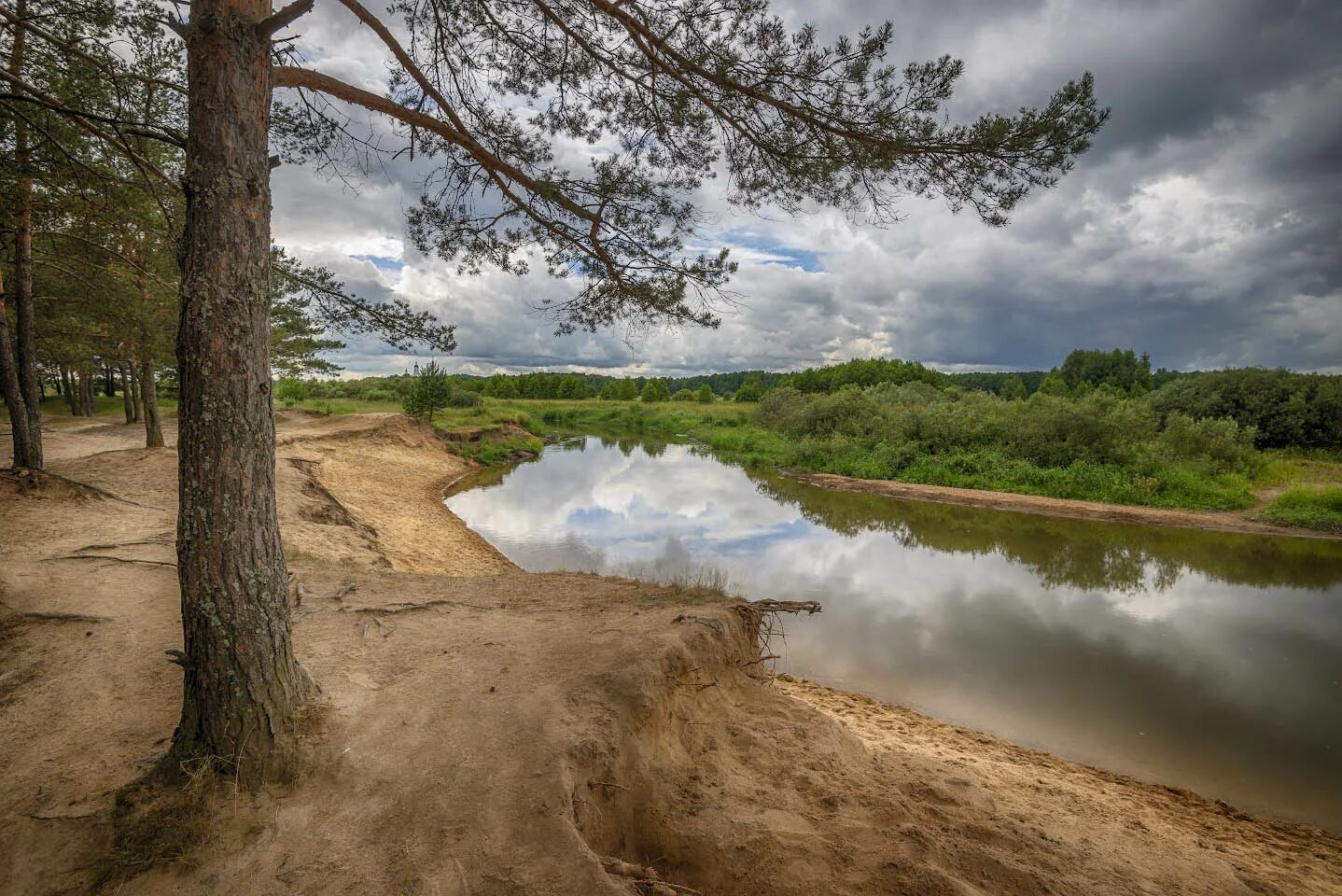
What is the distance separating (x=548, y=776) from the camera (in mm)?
3293

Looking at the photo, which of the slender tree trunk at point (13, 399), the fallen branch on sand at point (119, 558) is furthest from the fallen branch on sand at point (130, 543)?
the slender tree trunk at point (13, 399)

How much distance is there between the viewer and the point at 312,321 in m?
5.73

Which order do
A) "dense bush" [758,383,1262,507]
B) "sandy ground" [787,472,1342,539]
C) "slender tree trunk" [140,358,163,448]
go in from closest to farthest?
"slender tree trunk" [140,358,163,448], "sandy ground" [787,472,1342,539], "dense bush" [758,383,1262,507]

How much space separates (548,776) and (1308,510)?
81.2 feet

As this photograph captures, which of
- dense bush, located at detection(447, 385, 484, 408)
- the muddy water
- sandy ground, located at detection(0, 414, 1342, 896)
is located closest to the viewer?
sandy ground, located at detection(0, 414, 1342, 896)

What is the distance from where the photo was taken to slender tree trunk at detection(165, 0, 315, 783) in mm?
2834

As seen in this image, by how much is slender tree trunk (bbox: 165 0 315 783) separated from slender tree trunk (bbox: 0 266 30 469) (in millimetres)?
7783

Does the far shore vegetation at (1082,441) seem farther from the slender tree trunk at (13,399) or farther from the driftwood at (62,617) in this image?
the driftwood at (62,617)

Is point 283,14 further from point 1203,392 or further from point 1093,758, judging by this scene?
point 1203,392

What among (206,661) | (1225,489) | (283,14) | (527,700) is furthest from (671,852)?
(1225,489)

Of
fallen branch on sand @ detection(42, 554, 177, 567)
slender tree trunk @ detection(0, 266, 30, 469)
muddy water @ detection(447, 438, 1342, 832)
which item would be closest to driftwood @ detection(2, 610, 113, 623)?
fallen branch on sand @ detection(42, 554, 177, 567)

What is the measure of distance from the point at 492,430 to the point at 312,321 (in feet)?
92.0

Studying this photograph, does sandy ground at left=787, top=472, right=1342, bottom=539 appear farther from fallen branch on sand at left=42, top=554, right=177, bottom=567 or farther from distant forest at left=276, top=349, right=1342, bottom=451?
fallen branch on sand at left=42, top=554, right=177, bottom=567

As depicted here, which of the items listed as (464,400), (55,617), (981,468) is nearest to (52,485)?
(55,617)
